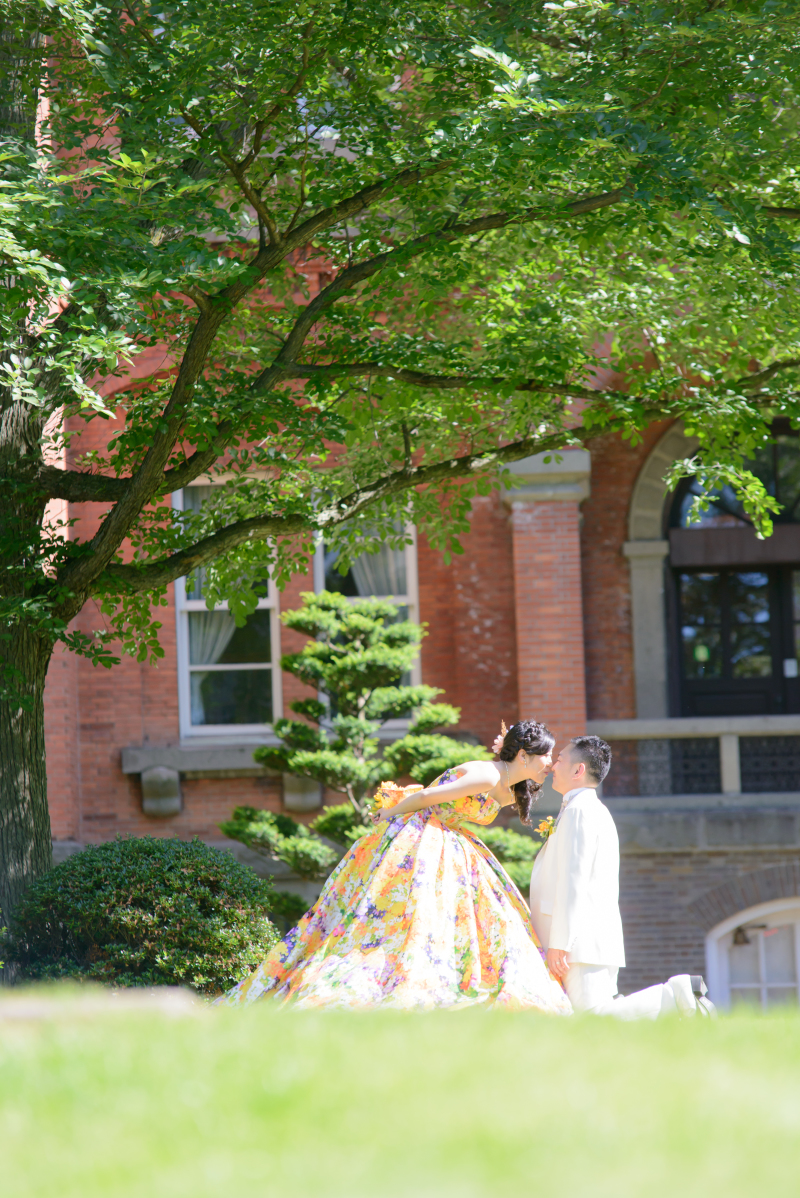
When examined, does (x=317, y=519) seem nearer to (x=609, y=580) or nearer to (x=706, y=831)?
(x=706, y=831)

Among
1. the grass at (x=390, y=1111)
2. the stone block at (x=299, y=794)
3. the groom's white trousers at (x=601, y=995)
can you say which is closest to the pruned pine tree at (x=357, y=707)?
the stone block at (x=299, y=794)

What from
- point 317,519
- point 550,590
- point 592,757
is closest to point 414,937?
point 592,757

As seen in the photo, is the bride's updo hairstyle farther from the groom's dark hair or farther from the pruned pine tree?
the pruned pine tree

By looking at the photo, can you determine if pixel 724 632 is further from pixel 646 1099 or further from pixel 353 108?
pixel 646 1099

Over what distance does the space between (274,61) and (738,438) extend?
3835 millimetres

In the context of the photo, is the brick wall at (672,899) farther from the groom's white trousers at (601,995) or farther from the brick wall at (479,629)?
the groom's white trousers at (601,995)

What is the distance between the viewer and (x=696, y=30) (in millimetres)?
5711

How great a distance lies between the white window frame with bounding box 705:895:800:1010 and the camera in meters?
11.6

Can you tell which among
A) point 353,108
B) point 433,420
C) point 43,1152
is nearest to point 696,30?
point 353,108

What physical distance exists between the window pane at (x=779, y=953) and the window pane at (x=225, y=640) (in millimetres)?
6121

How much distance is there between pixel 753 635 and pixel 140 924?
28.9ft

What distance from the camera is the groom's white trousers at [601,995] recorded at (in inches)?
212

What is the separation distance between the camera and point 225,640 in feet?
42.5

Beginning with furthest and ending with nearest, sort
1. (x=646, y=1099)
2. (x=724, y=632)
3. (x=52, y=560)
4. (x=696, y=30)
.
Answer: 1. (x=724, y=632)
2. (x=52, y=560)
3. (x=696, y=30)
4. (x=646, y=1099)
